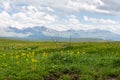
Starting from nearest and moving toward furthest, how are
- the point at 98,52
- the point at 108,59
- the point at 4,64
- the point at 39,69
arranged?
1. the point at 39,69
2. the point at 4,64
3. the point at 108,59
4. the point at 98,52

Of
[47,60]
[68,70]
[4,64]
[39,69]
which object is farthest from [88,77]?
[4,64]

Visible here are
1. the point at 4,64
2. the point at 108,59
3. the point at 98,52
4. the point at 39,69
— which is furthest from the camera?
the point at 98,52

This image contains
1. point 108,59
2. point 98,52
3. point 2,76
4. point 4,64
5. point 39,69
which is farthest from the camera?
point 98,52

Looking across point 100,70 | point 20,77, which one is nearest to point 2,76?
point 20,77

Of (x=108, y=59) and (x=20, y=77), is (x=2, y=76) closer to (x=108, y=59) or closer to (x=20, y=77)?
(x=20, y=77)

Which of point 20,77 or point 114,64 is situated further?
point 114,64

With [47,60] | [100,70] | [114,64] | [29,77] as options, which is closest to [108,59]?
[114,64]

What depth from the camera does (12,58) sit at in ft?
65.0

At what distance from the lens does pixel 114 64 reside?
58.9ft

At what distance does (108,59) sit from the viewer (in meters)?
19.0

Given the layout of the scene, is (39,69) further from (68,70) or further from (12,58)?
(12,58)

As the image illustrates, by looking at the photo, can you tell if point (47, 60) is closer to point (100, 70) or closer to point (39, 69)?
point (39, 69)

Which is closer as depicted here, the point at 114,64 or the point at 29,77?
the point at 29,77

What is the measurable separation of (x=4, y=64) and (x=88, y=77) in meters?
4.85
